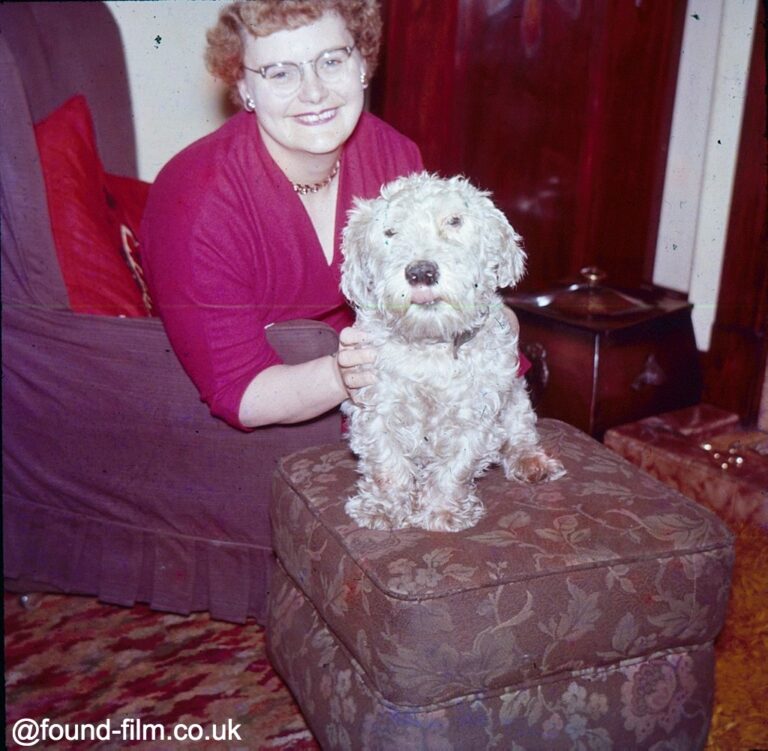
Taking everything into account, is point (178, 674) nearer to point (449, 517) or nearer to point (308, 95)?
point (449, 517)

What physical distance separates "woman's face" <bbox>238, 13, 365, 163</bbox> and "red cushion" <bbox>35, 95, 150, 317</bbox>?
0.59m

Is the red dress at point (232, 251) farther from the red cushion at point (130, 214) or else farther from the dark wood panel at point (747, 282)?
the dark wood panel at point (747, 282)

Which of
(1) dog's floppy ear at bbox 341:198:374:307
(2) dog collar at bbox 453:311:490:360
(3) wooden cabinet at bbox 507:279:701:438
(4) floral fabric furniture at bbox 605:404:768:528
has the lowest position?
(4) floral fabric furniture at bbox 605:404:768:528

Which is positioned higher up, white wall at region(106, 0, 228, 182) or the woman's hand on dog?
white wall at region(106, 0, 228, 182)

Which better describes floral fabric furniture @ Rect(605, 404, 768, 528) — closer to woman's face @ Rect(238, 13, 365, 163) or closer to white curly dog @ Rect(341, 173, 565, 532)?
white curly dog @ Rect(341, 173, 565, 532)

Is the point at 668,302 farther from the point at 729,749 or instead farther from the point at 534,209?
the point at 729,749

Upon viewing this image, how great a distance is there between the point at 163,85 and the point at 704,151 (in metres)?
2.02

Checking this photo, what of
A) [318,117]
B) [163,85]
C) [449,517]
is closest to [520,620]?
[449,517]

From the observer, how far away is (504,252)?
173 centimetres

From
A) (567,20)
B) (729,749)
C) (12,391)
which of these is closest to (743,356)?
(567,20)

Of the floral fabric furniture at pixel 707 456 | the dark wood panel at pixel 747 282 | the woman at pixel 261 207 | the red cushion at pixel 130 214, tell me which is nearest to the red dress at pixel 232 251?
the woman at pixel 261 207

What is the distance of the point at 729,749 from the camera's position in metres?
2.01

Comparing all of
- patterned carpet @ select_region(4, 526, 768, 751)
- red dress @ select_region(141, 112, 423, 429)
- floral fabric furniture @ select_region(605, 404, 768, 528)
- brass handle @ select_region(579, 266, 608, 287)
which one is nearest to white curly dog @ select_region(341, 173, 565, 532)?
red dress @ select_region(141, 112, 423, 429)

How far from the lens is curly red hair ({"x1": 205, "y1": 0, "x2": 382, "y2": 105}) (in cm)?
192
